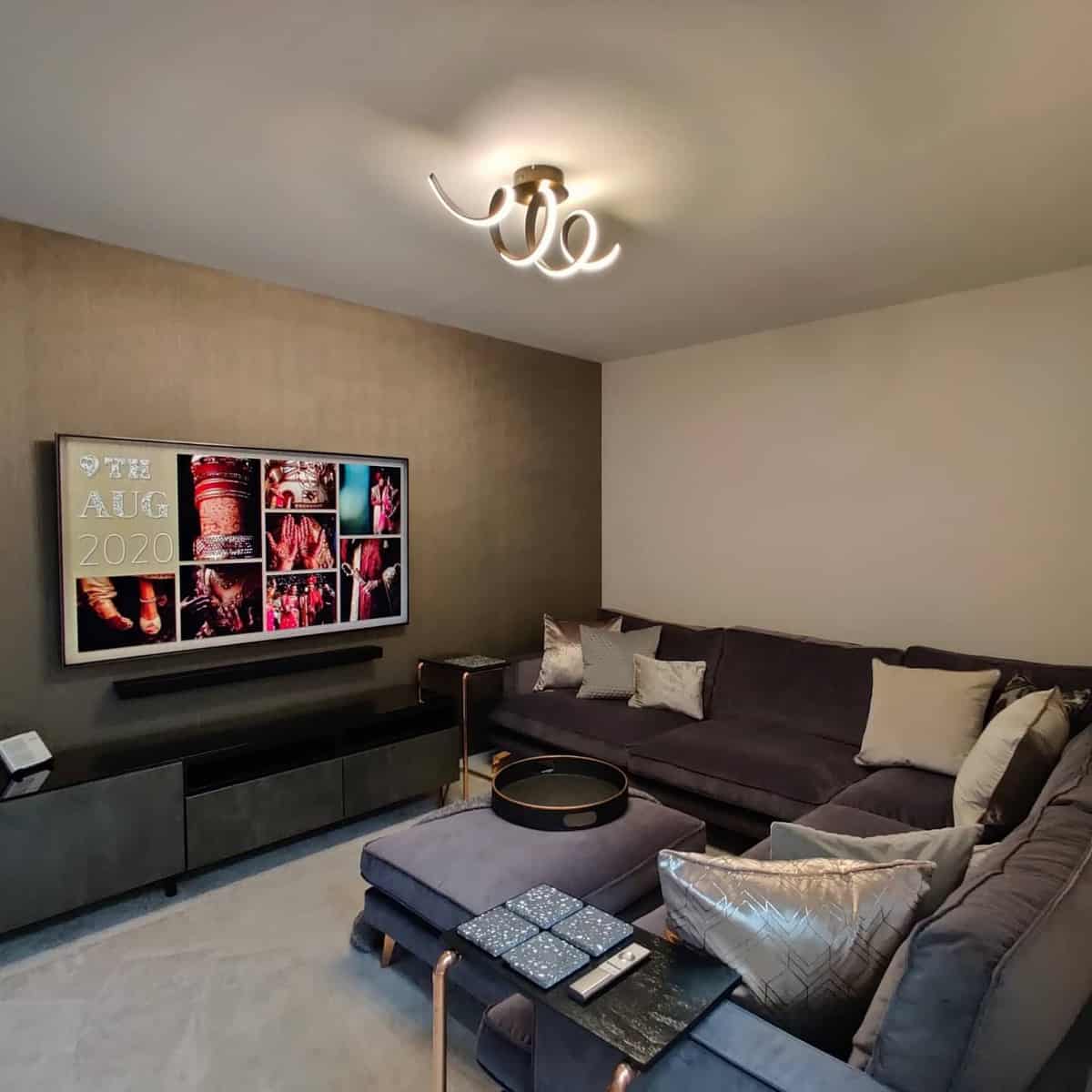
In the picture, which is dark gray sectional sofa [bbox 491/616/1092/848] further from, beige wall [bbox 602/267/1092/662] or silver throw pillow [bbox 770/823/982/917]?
Answer: silver throw pillow [bbox 770/823/982/917]

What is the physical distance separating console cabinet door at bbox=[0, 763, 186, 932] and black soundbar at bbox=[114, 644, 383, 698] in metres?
0.42

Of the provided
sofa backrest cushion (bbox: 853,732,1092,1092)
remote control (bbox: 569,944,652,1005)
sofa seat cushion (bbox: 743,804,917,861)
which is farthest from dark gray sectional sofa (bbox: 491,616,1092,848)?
remote control (bbox: 569,944,652,1005)

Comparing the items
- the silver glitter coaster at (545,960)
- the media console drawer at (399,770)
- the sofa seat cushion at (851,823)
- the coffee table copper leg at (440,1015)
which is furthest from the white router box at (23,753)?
the sofa seat cushion at (851,823)

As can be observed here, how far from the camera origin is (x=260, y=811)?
300 cm

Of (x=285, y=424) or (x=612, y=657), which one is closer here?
(x=285, y=424)

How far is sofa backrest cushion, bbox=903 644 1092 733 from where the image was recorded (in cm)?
281

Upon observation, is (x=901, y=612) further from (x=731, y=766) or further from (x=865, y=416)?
(x=731, y=766)

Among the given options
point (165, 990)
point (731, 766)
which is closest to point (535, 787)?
point (731, 766)

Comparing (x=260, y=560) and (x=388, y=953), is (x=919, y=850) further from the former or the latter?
(x=260, y=560)

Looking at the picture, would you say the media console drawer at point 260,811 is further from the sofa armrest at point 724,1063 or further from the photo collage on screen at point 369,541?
the sofa armrest at point 724,1063

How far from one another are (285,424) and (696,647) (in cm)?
248

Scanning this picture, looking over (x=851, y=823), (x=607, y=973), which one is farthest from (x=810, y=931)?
(x=851, y=823)

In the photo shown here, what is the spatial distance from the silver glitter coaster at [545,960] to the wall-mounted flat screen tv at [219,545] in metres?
2.32

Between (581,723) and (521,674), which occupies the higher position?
(521,674)
